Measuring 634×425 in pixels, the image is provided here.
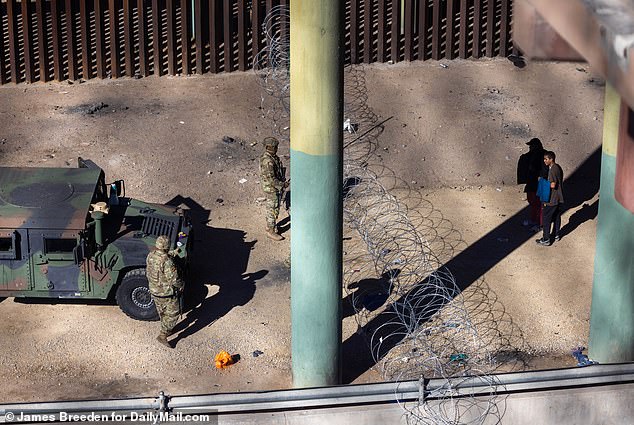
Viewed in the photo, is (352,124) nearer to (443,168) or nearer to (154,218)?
(443,168)

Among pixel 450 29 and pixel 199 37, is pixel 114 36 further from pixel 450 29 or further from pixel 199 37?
pixel 450 29

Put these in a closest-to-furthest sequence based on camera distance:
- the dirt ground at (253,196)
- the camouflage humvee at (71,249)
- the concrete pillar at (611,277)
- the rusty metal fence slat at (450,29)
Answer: the concrete pillar at (611,277) < the dirt ground at (253,196) < the camouflage humvee at (71,249) < the rusty metal fence slat at (450,29)

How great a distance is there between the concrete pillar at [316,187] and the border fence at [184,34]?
984 centimetres

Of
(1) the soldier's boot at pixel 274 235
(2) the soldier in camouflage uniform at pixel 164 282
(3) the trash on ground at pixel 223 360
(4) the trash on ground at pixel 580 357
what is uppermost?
(2) the soldier in camouflage uniform at pixel 164 282

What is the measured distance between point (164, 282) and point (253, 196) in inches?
187

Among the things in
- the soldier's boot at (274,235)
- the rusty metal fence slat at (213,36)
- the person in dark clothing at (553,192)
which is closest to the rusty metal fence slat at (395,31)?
the rusty metal fence slat at (213,36)

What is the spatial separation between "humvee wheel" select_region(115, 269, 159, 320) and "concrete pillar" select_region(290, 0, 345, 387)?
246 cm

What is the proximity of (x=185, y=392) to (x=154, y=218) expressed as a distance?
289cm

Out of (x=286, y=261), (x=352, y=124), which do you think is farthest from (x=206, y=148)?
(x=286, y=261)

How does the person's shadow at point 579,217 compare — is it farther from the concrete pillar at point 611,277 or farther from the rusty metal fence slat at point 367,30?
the rusty metal fence slat at point 367,30

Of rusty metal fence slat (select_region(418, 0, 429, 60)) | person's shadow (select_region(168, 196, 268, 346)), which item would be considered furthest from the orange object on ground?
rusty metal fence slat (select_region(418, 0, 429, 60))

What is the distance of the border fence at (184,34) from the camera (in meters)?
19.7

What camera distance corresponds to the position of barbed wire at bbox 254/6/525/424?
Result: 9.72m

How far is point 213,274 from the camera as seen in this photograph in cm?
1449
